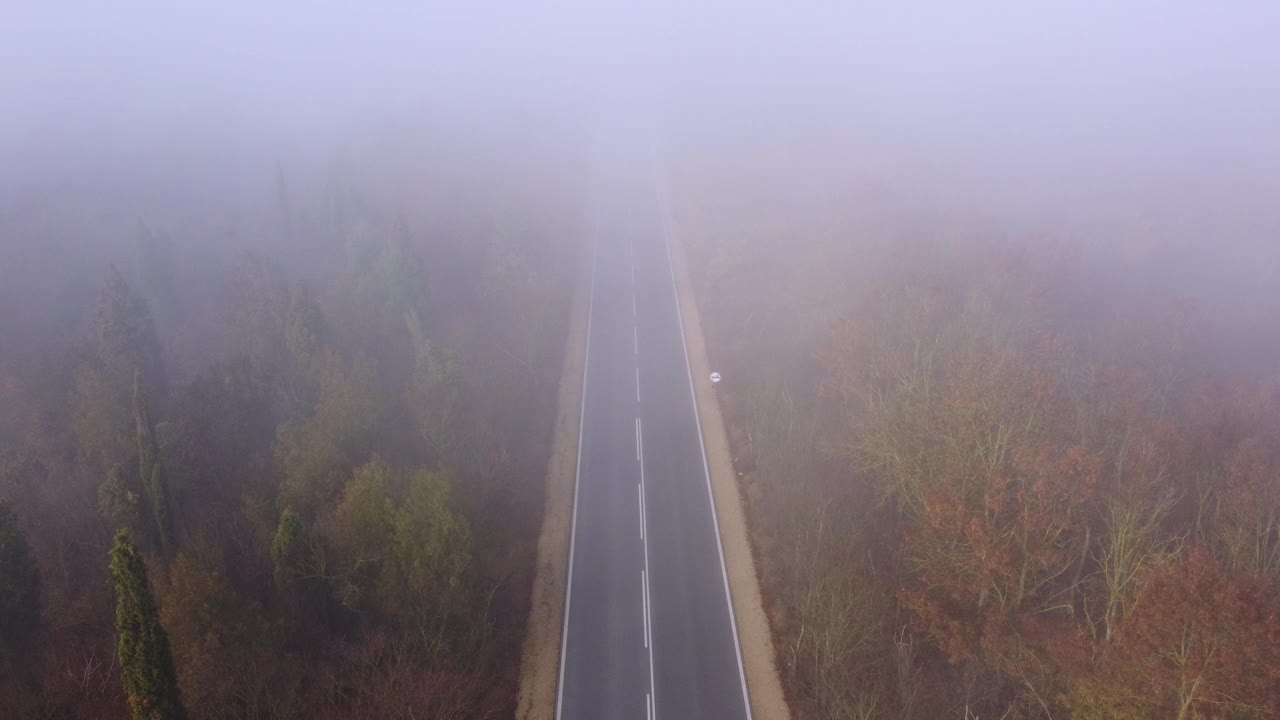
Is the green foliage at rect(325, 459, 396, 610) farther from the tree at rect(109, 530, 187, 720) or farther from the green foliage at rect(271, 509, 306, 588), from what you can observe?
the tree at rect(109, 530, 187, 720)

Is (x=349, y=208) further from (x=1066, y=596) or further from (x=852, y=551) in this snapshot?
(x=1066, y=596)

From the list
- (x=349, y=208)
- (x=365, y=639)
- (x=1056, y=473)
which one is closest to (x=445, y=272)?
(x=349, y=208)

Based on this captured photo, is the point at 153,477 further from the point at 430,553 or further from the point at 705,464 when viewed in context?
the point at 705,464

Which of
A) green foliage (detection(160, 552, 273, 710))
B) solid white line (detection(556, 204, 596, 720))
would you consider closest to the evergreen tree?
green foliage (detection(160, 552, 273, 710))

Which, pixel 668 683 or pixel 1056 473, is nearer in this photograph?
pixel 1056 473

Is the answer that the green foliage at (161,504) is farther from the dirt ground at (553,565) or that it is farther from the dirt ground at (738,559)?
the dirt ground at (738,559)

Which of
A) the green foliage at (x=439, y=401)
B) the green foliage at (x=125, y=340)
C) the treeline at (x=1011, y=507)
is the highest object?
the green foliage at (x=125, y=340)

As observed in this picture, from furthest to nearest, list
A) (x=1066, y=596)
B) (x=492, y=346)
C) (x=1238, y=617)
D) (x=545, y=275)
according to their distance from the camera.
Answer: (x=545, y=275)
(x=492, y=346)
(x=1066, y=596)
(x=1238, y=617)

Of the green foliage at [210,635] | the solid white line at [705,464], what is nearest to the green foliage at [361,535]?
the green foliage at [210,635]
